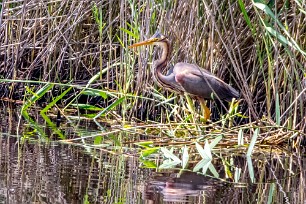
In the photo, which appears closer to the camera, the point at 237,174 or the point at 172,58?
the point at 237,174

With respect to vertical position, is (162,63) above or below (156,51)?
below

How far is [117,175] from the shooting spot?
5086mm

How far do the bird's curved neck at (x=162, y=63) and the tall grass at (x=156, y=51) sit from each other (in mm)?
104

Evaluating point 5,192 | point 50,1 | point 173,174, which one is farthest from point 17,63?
point 5,192

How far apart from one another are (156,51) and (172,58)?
0.22 metres

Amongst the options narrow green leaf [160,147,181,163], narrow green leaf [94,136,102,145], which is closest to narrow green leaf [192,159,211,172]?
narrow green leaf [160,147,181,163]

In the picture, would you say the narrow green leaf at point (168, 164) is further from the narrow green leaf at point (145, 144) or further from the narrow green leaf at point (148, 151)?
the narrow green leaf at point (145, 144)

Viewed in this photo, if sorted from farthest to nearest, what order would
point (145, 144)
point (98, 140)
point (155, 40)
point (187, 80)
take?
point (187, 80)
point (155, 40)
point (98, 140)
point (145, 144)

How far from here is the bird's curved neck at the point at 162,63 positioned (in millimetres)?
7480

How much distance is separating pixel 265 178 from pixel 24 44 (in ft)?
13.4

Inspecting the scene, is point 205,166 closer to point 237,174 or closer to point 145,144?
point 237,174

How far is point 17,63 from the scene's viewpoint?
860 cm

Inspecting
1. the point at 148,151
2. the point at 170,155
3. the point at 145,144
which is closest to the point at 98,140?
the point at 145,144

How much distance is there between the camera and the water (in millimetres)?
4459
